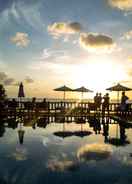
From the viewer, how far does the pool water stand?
7547 millimetres

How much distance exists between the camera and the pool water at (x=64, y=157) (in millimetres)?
7547

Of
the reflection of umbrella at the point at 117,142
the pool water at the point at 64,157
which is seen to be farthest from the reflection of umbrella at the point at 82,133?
the reflection of umbrella at the point at 117,142

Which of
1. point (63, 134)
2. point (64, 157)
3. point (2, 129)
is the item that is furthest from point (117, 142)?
point (2, 129)

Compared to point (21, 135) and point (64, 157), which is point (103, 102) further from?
point (64, 157)

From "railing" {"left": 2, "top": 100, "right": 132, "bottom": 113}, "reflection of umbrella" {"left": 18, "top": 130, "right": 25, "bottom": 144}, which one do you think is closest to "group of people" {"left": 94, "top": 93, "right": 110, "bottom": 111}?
"railing" {"left": 2, "top": 100, "right": 132, "bottom": 113}

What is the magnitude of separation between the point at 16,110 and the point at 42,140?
12.7m

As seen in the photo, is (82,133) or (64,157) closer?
(64,157)

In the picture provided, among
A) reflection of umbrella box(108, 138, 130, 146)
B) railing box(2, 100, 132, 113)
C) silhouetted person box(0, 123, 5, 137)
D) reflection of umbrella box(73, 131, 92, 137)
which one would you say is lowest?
reflection of umbrella box(108, 138, 130, 146)

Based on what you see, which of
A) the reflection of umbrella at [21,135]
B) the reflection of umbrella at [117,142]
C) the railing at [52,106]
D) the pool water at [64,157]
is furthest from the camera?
the railing at [52,106]

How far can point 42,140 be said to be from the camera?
13.7 m

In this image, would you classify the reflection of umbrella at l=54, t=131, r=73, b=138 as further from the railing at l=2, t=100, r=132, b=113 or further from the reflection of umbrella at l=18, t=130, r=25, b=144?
the railing at l=2, t=100, r=132, b=113

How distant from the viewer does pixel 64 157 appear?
10039 mm

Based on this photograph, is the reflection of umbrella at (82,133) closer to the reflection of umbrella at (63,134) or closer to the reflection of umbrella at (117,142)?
the reflection of umbrella at (63,134)

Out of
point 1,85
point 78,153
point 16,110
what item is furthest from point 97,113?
point 78,153
